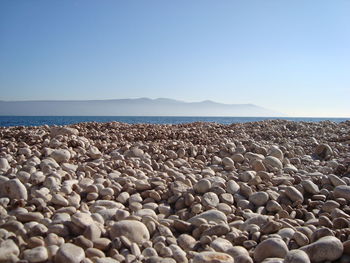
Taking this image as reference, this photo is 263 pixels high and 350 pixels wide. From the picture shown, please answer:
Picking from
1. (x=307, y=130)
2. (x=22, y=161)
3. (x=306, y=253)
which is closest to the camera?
(x=306, y=253)

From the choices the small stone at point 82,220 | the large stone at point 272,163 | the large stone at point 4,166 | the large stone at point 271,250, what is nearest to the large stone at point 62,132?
the large stone at point 4,166

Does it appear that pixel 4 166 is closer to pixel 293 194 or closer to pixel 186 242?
pixel 186 242

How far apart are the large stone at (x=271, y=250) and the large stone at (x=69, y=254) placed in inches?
40.6

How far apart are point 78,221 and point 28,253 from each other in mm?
436

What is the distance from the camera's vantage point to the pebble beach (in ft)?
6.09

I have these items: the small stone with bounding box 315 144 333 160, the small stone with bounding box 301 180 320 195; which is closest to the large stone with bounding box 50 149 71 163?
the small stone with bounding box 301 180 320 195

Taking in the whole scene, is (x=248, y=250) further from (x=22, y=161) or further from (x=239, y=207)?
(x=22, y=161)

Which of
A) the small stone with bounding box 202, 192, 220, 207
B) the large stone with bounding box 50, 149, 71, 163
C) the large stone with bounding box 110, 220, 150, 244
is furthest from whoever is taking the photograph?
the large stone with bounding box 50, 149, 71, 163

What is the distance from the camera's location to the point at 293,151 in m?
5.51

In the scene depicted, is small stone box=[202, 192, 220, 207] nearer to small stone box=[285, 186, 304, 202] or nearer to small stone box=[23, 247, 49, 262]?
small stone box=[285, 186, 304, 202]

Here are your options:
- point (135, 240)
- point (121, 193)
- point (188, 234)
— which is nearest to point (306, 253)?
point (188, 234)

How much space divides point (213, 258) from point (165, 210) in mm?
992

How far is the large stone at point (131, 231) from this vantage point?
6.84 ft

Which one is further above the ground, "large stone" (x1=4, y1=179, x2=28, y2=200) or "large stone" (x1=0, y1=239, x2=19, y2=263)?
"large stone" (x1=4, y1=179, x2=28, y2=200)
